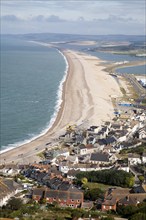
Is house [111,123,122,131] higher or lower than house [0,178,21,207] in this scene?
higher

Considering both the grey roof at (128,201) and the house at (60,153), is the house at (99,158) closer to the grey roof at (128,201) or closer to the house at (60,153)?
the house at (60,153)

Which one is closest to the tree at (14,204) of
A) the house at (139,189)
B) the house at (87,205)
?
the house at (87,205)

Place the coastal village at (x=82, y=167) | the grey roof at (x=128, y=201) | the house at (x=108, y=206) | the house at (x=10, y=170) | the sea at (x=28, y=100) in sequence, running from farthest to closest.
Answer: the sea at (x=28, y=100) < the house at (x=10, y=170) < the coastal village at (x=82, y=167) < the grey roof at (x=128, y=201) < the house at (x=108, y=206)

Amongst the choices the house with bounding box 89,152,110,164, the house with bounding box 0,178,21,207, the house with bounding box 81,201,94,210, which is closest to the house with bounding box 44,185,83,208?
the house with bounding box 81,201,94,210

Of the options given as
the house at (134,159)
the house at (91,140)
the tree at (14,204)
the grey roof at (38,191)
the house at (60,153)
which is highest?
the house at (91,140)

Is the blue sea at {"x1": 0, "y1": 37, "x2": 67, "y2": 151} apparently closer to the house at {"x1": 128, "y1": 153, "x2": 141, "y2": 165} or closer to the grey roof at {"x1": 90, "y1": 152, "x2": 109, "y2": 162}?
the grey roof at {"x1": 90, "y1": 152, "x2": 109, "y2": 162}

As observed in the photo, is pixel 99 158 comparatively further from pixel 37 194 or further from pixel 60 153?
pixel 37 194

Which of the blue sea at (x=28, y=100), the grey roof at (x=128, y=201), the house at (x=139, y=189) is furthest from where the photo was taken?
the blue sea at (x=28, y=100)
